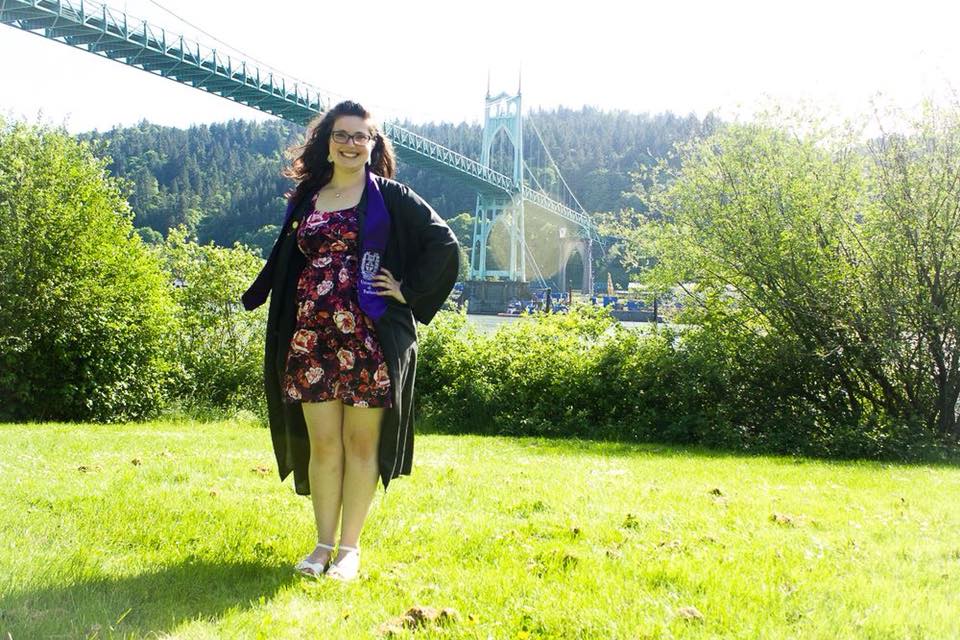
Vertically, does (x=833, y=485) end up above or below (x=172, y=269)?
below

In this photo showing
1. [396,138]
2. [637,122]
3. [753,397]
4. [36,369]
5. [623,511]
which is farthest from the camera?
[637,122]

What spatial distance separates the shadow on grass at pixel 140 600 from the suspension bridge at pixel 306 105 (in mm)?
5698

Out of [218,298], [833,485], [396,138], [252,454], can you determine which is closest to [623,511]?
[833,485]

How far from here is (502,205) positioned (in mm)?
48344

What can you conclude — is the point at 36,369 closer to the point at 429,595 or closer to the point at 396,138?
the point at 429,595

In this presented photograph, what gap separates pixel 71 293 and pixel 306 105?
81.1 feet

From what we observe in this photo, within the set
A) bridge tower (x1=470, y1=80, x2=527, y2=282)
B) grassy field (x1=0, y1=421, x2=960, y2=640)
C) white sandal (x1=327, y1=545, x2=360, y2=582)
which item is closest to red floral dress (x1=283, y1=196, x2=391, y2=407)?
white sandal (x1=327, y1=545, x2=360, y2=582)

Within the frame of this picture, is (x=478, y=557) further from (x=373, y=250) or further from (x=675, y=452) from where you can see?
(x=675, y=452)

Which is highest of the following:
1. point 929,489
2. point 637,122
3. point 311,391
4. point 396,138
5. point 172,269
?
point 637,122

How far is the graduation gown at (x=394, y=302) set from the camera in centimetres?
274

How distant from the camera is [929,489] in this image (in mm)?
5352

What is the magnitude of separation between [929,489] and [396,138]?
33827 millimetres

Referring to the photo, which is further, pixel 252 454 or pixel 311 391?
pixel 252 454

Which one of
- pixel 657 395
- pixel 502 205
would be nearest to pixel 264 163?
pixel 502 205
